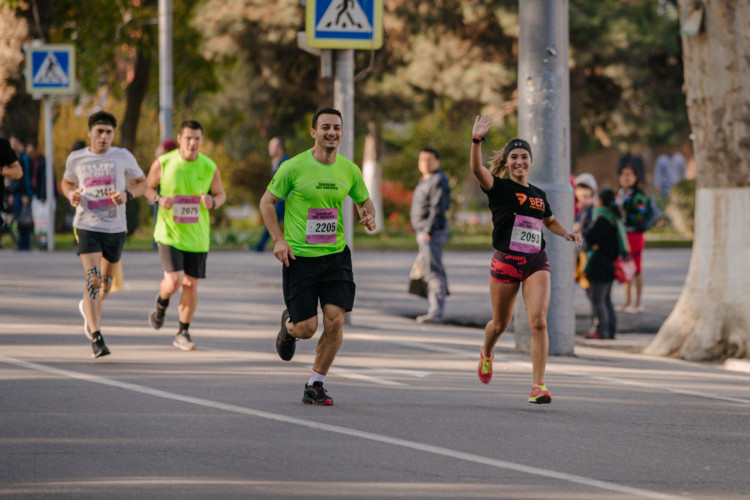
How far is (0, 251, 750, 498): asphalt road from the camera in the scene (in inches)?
254

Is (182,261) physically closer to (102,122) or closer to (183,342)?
(183,342)

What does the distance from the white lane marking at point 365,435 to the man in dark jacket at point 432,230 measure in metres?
5.35

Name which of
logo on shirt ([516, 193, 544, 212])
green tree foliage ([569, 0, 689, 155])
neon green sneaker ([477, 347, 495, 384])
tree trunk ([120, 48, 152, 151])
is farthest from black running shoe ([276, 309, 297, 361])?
tree trunk ([120, 48, 152, 151])

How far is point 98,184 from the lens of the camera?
11.0 m

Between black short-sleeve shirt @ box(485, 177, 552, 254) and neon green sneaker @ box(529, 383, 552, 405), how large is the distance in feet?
3.13

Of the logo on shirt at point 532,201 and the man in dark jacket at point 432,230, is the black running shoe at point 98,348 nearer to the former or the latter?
the logo on shirt at point 532,201

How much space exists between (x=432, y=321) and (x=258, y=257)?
30.0ft

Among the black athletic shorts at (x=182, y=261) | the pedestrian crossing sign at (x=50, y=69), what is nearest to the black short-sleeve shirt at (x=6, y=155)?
the black athletic shorts at (x=182, y=261)

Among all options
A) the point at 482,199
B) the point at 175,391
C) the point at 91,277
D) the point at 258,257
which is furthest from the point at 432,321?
the point at 482,199

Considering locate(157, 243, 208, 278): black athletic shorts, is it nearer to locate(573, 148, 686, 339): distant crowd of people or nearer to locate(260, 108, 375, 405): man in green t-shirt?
locate(260, 108, 375, 405): man in green t-shirt

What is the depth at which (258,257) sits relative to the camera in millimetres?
23406

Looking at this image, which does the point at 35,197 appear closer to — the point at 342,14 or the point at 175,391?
the point at 342,14

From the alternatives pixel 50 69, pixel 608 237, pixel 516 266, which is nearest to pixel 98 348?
pixel 516 266

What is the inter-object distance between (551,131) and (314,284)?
14.1 ft
